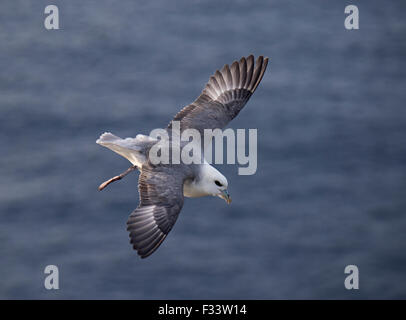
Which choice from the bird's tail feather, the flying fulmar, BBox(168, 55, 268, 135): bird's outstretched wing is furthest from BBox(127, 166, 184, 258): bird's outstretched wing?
BBox(168, 55, 268, 135): bird's outstretched wing

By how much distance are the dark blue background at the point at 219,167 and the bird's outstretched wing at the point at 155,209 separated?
776cm

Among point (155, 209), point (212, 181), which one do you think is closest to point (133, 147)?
point (155, 209)

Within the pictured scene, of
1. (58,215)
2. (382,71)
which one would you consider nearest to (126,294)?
(58,215)

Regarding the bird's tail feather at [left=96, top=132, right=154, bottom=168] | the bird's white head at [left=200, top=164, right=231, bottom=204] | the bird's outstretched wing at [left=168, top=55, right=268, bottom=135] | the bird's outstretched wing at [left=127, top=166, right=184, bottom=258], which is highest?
the bird's outstretched wing at [left=168, top=55, right=268, bottom=135]

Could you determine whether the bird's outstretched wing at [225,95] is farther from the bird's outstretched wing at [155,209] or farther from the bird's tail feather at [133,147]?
the bird's outstretched wing at [155,209]

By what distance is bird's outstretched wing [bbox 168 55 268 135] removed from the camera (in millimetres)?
15367

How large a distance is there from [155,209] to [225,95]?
10.8 ft

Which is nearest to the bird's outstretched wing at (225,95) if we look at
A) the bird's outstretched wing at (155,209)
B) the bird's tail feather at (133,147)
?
the bird's tail feather at (133,147)

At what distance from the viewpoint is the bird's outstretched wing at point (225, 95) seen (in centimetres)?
1537

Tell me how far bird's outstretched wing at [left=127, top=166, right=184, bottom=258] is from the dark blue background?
776 cm

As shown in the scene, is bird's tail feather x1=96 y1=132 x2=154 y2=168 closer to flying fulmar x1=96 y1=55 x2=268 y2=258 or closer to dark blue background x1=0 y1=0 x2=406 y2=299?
flying fulmar x1=96 y1=55 x2=268 y2=258

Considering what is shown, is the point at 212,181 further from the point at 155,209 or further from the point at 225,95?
the point at 225,95

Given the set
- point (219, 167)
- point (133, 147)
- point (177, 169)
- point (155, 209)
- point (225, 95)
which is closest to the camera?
point (155, 209)

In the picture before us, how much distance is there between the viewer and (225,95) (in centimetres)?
1587
